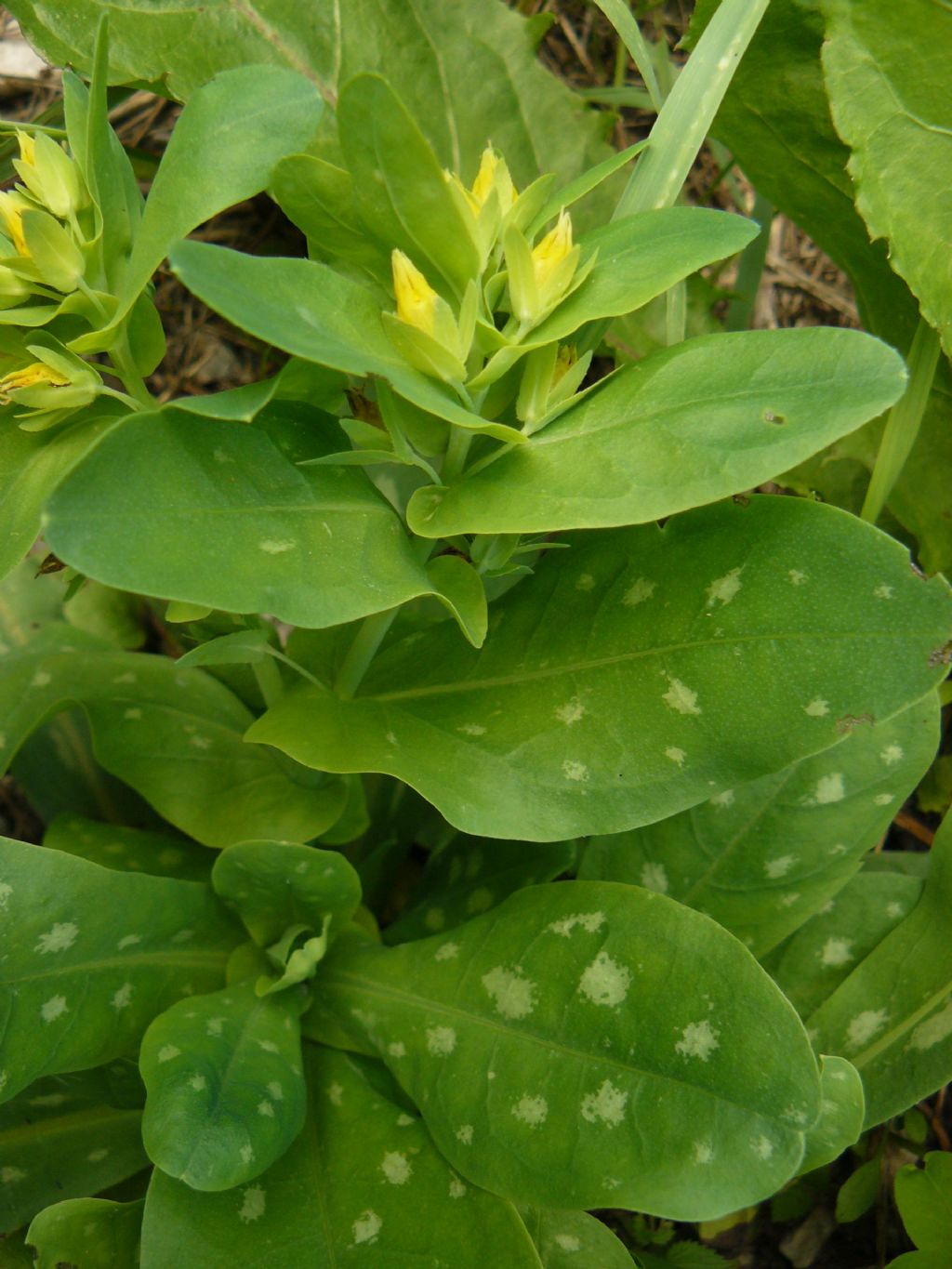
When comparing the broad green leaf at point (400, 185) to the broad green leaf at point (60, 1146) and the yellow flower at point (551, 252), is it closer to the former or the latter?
the yellow flower at point (551, 252)

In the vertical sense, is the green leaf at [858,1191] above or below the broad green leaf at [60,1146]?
below

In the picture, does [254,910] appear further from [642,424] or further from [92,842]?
[642,424]

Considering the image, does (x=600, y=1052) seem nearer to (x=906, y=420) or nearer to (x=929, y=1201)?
(x=929, y=1201)

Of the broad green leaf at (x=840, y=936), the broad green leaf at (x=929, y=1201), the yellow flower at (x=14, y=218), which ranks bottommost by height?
the broad green leaf at (x=929, y=1201)

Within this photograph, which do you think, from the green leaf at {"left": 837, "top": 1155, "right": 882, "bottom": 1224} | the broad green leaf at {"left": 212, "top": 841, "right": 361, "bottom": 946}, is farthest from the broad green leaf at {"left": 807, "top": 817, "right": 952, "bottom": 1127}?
the broad green leaf at {"left": 212, "top": 841, "right": 361, "bottom": 946}

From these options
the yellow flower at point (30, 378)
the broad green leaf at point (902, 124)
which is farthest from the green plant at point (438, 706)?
the broad green leaf at point (902, 124)

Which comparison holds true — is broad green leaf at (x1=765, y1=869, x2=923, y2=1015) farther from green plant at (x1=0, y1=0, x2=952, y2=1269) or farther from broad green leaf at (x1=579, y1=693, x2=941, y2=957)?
broad green leaf at (x1=579, y1=693, x2=941, y2=957)
